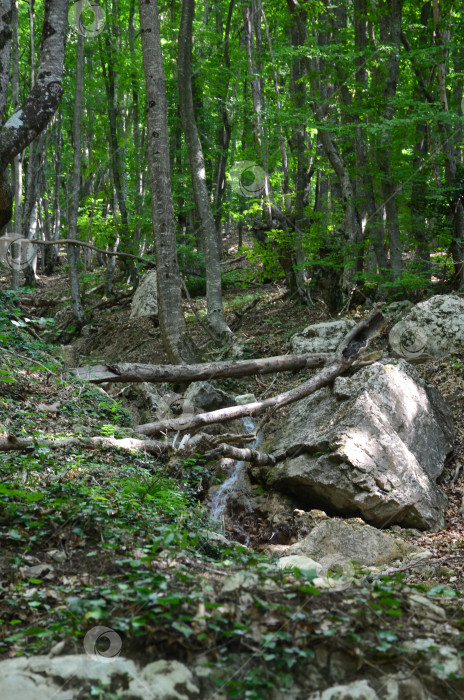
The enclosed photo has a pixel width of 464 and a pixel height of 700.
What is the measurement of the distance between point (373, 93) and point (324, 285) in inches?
174

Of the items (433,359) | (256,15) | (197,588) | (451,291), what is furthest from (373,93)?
(197,588)

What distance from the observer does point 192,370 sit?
25.8 feet

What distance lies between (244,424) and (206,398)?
711 mm

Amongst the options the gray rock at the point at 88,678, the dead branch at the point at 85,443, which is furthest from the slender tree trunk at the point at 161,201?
the gray rock at the point at 88,678

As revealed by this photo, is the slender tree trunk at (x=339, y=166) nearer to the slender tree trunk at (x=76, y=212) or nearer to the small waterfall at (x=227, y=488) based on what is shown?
the small waterfall at (x=227, y=488)

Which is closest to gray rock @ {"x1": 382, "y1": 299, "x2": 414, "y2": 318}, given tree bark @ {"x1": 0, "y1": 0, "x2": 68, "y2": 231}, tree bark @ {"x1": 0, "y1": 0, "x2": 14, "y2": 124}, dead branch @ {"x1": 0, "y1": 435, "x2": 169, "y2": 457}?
dead branch @ {"x1": 0, "y1": 435, "x2": 169, "y2": 457}

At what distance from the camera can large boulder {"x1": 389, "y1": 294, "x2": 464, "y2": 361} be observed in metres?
9.03

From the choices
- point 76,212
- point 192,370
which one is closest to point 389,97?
point 192,370

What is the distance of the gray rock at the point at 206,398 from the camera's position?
820 centimetres

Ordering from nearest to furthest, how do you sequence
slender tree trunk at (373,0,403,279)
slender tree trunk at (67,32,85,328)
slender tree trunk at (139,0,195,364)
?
1. slender tree trunk at (139,0,195,364)
2. slender tree trunk at (373,0,403,279)
3. slender tree trunk at (67,32,85,328)

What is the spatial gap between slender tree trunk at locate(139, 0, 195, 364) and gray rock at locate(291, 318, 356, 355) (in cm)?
205

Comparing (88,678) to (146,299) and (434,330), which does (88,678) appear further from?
(146,299)

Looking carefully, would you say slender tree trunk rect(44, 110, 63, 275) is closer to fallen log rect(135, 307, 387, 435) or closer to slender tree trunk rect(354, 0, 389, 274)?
slender tree trunk rect(354, 0, 389, 274)

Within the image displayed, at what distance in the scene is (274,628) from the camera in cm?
252
